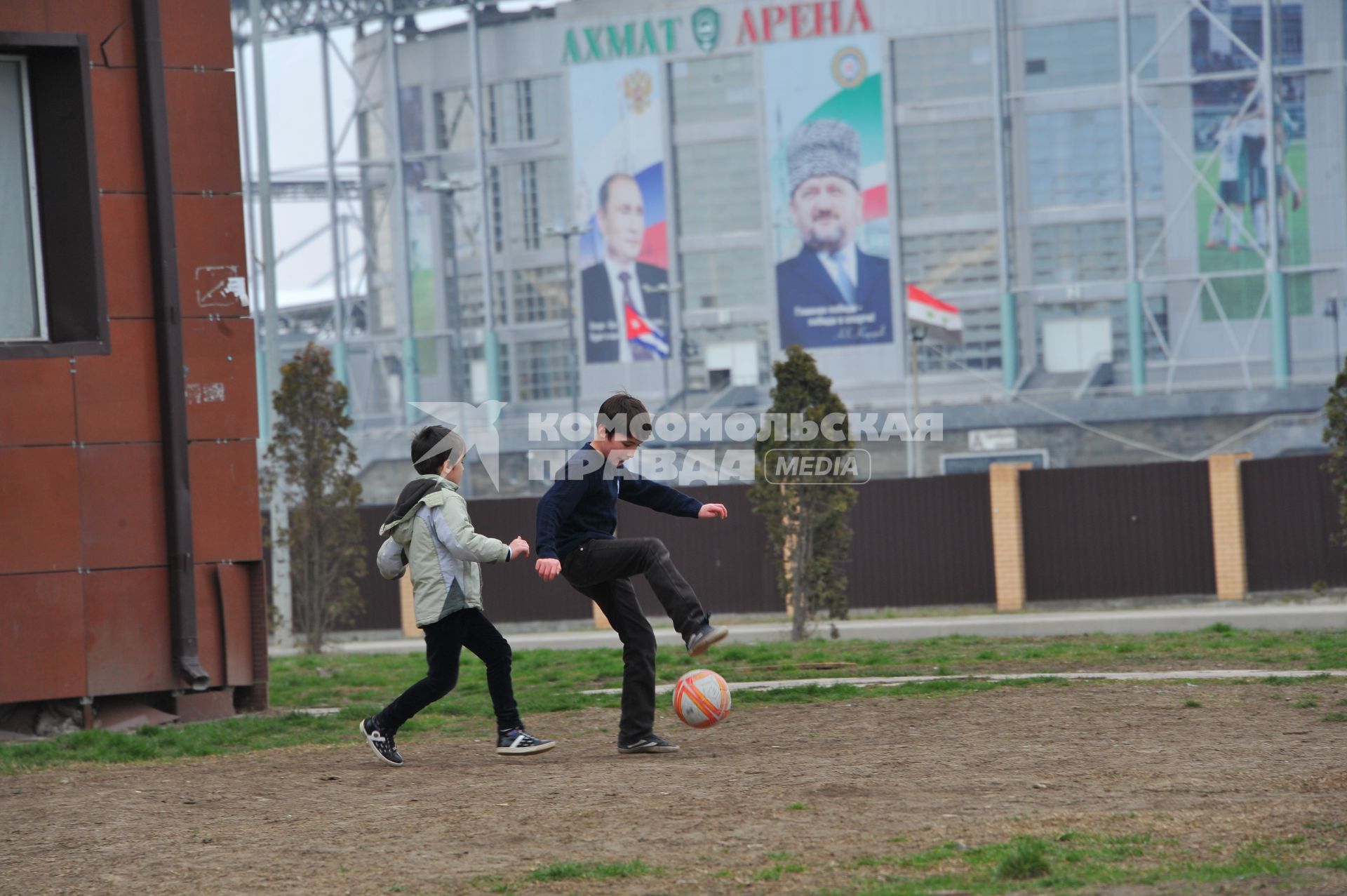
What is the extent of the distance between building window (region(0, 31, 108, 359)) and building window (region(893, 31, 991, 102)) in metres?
55.6

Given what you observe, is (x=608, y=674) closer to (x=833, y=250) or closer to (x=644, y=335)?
(x=833, y=250)

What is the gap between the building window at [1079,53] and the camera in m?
61.6

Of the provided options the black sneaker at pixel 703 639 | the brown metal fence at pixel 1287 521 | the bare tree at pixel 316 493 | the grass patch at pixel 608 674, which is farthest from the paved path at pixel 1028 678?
the brown metal fence at pixel 1287 521

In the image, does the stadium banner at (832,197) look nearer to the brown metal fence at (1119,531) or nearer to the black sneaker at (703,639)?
the brown metal fence at (1119,531)

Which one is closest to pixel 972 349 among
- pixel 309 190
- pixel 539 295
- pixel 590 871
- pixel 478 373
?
pixel 539 295

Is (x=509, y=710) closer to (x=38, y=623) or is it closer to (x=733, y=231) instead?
(x=38, y=623)

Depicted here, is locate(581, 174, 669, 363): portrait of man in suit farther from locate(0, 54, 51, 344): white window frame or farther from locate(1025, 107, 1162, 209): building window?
locate(0, 54, 51, 344): white window frame

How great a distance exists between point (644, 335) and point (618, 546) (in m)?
57.8

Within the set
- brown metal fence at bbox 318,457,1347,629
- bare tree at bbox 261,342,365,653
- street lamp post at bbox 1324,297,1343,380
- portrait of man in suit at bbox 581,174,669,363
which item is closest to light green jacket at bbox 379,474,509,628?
bare tree at bbox 261,342,365,653

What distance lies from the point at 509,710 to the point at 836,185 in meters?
56.9

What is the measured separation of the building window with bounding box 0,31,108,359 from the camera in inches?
437

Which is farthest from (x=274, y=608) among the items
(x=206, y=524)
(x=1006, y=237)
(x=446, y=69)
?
(x=446, y=69)

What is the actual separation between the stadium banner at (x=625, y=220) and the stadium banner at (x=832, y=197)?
518 cm

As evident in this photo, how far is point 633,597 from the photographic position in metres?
8.50
